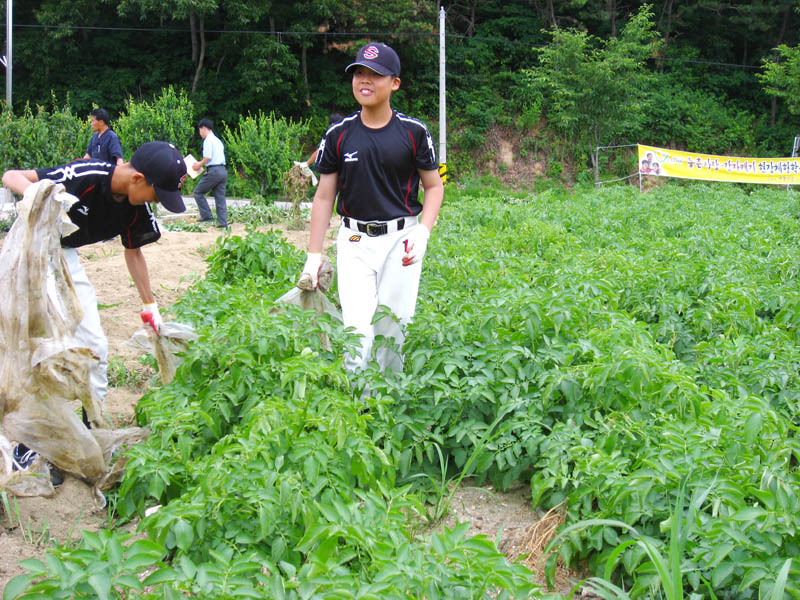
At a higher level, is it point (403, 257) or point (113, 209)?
point (113, 209)

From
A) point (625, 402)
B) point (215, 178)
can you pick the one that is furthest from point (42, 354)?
point (215, 178)

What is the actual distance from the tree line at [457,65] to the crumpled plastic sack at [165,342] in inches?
904

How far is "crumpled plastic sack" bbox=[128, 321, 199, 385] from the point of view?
3.75 metres

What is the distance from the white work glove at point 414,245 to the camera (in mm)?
3777

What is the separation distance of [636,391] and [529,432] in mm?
476

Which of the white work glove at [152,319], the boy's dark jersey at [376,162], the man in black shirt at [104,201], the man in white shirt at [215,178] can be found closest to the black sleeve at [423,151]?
the boy's dark jersey at [376,162]

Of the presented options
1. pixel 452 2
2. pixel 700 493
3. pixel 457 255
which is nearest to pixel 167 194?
pixel 700 493

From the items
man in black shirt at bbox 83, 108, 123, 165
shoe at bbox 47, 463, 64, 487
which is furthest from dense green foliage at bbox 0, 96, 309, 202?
shoe at bbox 47, 463, 64, 487

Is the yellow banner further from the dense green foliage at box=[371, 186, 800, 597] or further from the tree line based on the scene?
the dense green foliage at box=[371, 186, 800, 597]

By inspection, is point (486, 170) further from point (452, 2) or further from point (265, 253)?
point (265, 253)

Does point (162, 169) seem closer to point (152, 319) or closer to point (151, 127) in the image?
point (152, 319)

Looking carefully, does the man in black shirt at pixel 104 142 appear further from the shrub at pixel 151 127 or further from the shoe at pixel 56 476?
the shoe at pixel 56 476

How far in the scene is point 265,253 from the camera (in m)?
5.62

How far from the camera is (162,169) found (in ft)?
10.8
